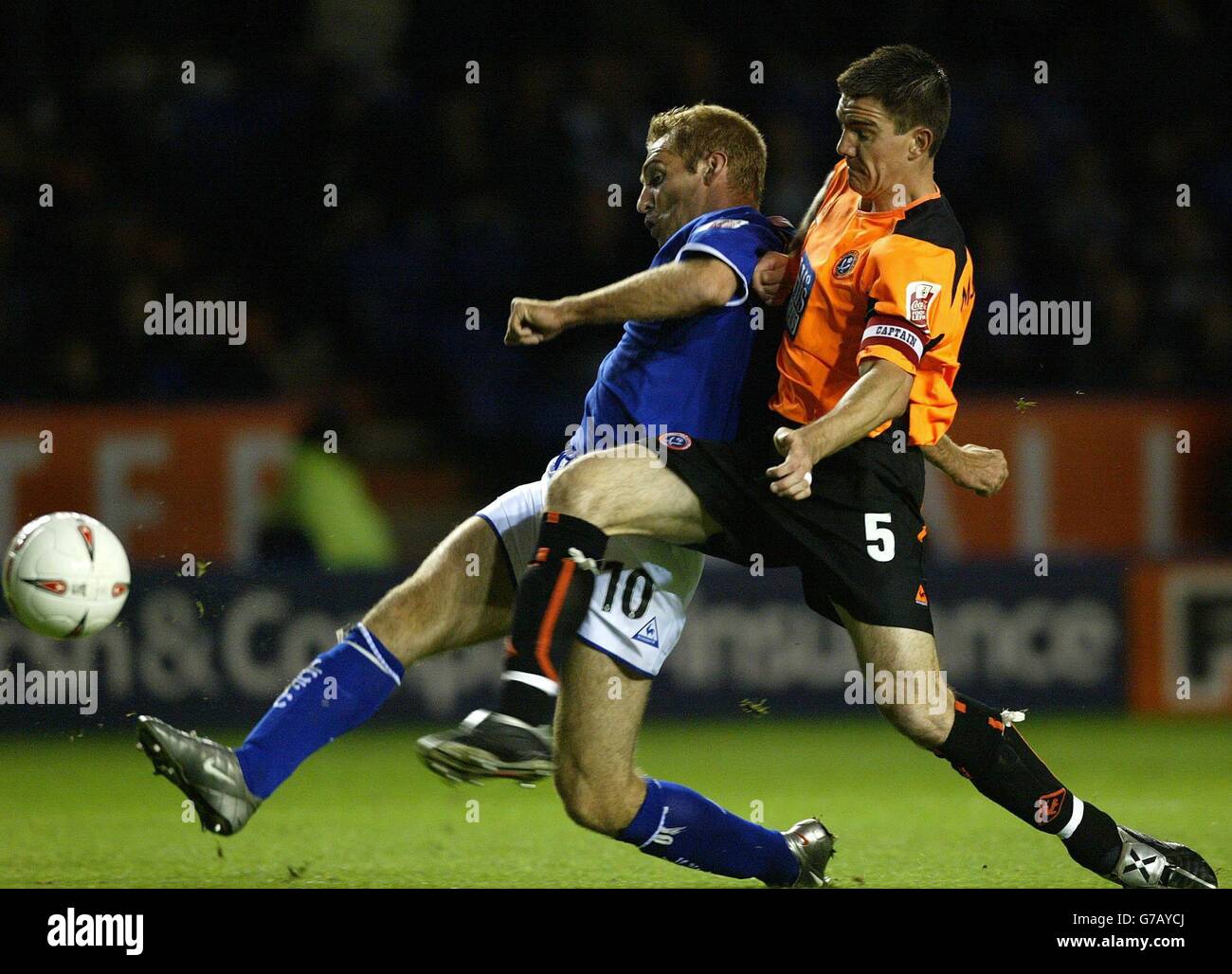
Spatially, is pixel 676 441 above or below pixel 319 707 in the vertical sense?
above

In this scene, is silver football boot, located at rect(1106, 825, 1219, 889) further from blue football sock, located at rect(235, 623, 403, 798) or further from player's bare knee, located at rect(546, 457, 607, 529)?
blue football sock, located at rect(235, 623, 403, 798)

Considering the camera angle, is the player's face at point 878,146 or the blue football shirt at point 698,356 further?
the blue football shirt at point 698,356

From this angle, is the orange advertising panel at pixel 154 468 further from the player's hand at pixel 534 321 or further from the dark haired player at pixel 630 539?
the player's hand at pixel 534 321

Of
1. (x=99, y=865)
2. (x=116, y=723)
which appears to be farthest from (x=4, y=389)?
(x=99, y=865)

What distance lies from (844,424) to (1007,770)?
953 millimetres

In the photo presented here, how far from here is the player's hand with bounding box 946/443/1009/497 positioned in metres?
4.32

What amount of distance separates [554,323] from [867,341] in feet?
2.23

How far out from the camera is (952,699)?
4.04 meters

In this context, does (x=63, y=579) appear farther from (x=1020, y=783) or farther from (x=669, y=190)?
(x=1020, y=783)

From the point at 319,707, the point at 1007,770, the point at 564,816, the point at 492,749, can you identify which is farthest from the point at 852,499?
the point at 564,816

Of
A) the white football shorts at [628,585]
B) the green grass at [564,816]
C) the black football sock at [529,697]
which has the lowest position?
the green grass at [564,816]

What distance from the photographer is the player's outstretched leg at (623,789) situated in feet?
13.6

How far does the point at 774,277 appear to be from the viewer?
4211 millimetres

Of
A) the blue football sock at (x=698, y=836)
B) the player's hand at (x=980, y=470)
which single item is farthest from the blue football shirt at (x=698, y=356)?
the blue football sock at (x=698, y=836)
